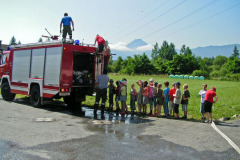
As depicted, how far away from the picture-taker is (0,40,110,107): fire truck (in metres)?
Result: 10.3

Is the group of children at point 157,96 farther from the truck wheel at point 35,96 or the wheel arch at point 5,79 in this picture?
the wheel arch at point 5,79

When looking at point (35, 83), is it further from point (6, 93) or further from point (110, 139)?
point (110, 139)

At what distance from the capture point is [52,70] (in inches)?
416

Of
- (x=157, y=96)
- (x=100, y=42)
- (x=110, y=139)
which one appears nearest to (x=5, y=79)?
(x=100, y=42)

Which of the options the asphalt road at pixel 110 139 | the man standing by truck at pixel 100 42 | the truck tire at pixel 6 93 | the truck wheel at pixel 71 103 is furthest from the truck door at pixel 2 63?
the man standing by truck at pixel 100 42

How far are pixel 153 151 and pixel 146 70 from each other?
86735 mm

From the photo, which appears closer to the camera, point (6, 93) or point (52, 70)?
point (52, 70)

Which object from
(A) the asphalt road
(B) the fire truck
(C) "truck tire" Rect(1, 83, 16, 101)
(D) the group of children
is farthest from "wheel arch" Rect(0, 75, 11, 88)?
(D) the group of children

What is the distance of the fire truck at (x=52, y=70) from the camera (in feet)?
33.8

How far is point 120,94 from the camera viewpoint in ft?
34.2

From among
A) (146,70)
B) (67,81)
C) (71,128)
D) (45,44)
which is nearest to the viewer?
(71,128)

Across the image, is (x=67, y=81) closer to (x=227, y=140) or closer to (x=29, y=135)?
(x=29, y=135)

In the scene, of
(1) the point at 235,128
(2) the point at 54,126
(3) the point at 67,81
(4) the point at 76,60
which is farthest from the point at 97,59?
(1) the point at 235,128

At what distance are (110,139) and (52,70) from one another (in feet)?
17.6
